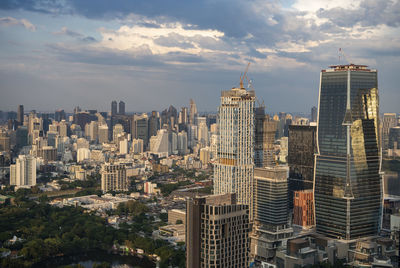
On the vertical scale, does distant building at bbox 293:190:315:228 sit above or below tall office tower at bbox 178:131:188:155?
below

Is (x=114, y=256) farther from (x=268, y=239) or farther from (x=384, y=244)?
(x=384, y=244)

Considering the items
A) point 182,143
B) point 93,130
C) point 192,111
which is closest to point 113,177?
point 182,143

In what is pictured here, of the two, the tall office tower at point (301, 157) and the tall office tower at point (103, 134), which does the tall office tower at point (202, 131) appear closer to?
the tall office tower at point (103, 134)

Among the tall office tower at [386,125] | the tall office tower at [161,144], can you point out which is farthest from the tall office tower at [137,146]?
the tall office tower at [386,125]

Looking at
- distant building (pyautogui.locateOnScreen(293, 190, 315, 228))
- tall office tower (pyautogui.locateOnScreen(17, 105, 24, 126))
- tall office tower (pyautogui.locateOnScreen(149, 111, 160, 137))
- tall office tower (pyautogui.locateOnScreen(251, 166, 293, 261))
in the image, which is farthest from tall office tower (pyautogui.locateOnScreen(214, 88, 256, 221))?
tall office tower (pyautogui.locateOnScreen(149, 111, 160, 137))

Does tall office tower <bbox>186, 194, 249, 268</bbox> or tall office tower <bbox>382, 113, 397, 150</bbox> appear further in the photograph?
tall office tower <bbox>382, 113, 397, 150</bbox>

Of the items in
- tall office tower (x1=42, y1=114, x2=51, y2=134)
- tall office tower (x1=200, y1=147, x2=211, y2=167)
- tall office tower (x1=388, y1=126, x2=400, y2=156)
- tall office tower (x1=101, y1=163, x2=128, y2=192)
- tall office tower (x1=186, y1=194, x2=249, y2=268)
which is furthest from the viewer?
tall office tower (x1=42, y1=114, x2=51, y2=134)

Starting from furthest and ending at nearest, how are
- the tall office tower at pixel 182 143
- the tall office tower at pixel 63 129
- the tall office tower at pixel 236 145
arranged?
the tall office tower at pixel 63 129
the tall office tower at pixel 182 143
the tall office tower at pixel 236 145

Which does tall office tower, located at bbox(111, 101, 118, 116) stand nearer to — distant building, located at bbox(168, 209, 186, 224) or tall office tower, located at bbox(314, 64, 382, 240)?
distant building, located at bbox(168, 209, 186, 224)
